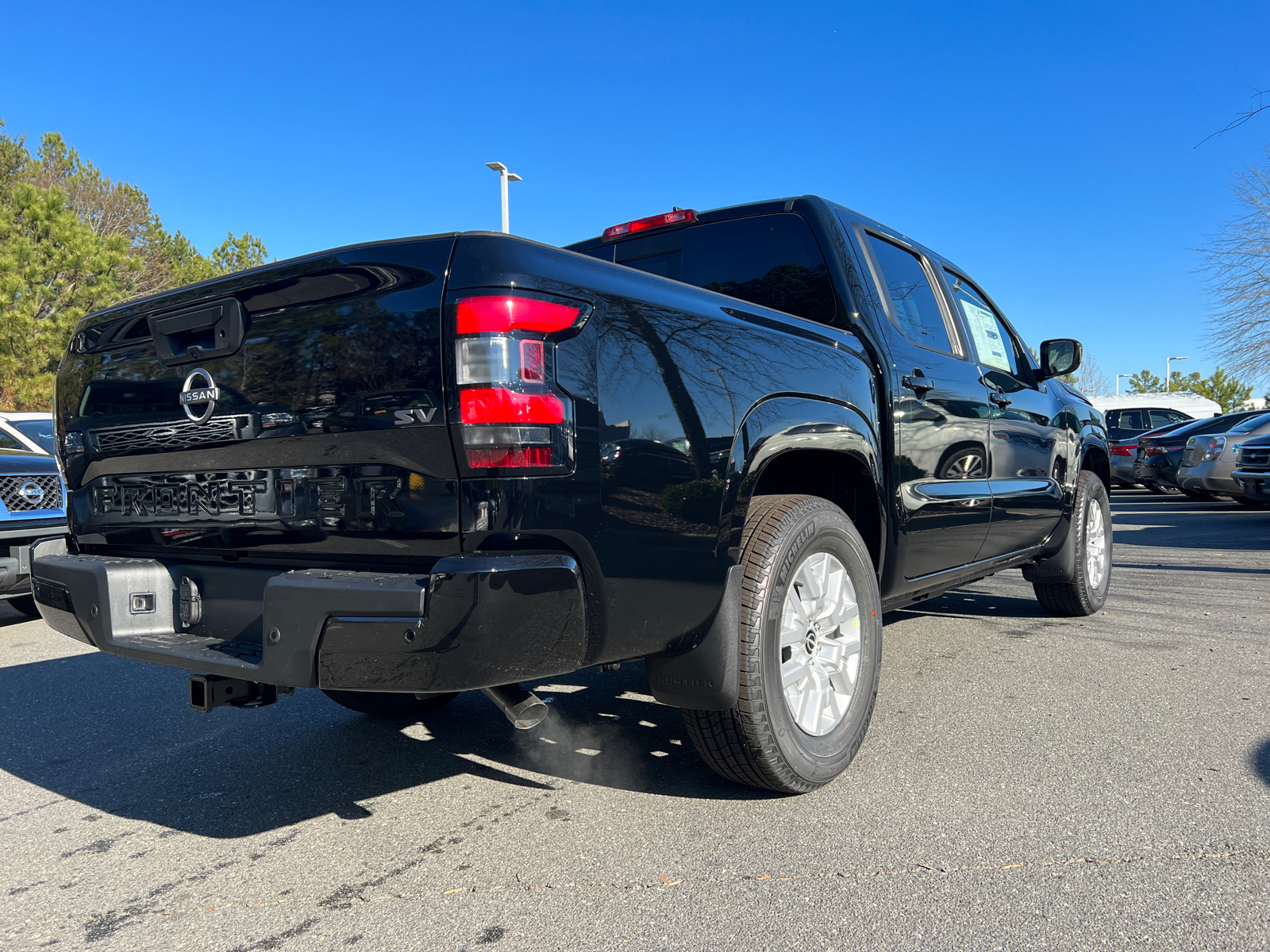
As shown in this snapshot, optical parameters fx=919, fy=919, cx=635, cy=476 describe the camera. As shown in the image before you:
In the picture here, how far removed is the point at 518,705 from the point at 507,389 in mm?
892

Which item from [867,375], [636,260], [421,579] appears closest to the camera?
[421,579]

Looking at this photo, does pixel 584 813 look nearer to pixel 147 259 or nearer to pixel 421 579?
pixel 421 579

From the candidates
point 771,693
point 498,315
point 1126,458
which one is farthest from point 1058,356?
point 1126,458

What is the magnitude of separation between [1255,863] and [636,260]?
3.14m

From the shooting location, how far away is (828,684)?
120 inches

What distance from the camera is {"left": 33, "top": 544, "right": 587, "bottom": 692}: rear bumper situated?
1.97m

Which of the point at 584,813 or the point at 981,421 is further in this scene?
the point at 981,421

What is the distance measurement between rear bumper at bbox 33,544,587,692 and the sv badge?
329 millimetres

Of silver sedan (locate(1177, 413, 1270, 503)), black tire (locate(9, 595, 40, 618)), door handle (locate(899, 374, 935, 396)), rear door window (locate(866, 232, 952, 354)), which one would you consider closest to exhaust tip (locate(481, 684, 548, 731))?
door handle (locate(899, 374, 935, 396))

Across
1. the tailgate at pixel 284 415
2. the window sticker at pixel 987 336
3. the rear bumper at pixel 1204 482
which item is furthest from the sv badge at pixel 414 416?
the rear bumper at pixel 1204 482

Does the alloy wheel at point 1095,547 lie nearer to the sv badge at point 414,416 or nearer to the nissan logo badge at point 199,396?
the sv badge at point 414,416

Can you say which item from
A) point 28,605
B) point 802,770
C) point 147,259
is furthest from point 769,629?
point 147,259

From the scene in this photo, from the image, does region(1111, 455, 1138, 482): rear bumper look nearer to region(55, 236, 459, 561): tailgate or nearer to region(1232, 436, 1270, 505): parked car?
region(1232, 436, 1270, 505): parked car

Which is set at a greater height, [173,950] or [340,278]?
[340,278]
